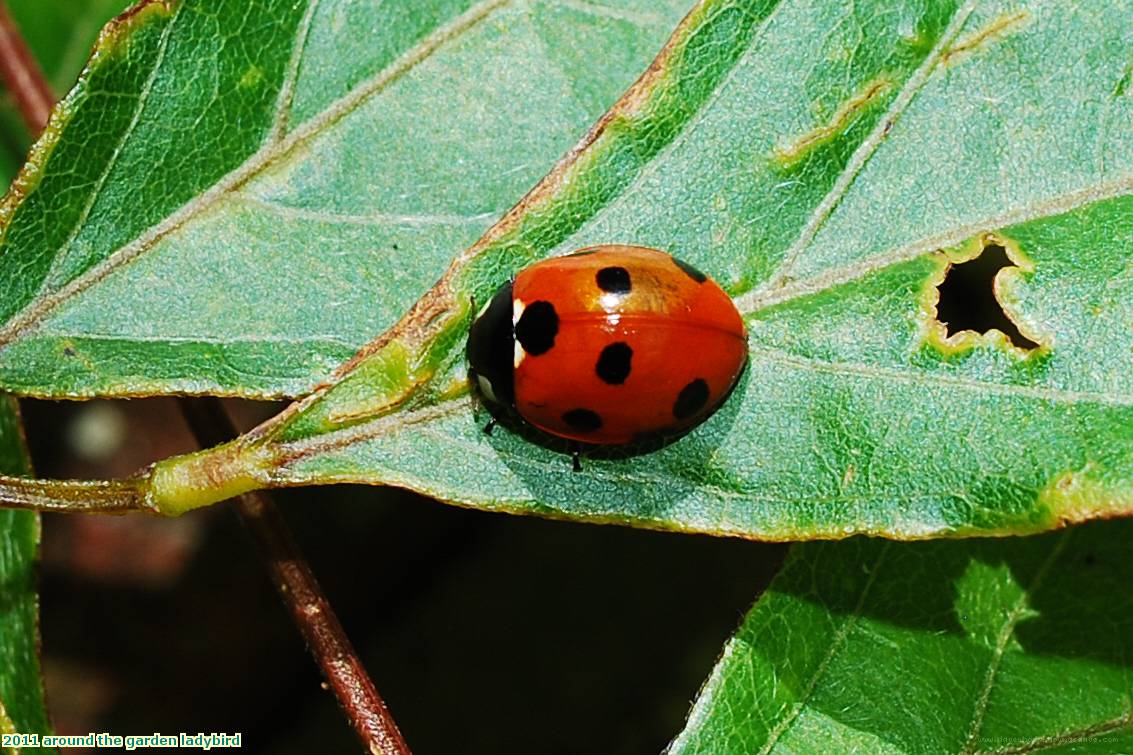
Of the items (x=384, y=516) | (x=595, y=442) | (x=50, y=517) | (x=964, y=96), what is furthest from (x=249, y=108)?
(x=50, y=517)

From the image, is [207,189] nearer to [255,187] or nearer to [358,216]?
[255,187]

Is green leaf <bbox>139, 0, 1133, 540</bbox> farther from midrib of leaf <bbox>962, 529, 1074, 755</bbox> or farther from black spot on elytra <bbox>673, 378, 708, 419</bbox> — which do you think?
midrib of leaf <bbox>962, 529, 1074, 755</bbox>

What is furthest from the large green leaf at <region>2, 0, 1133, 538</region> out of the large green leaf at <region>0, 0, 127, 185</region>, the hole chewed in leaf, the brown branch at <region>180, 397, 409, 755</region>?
the large green leaf at <region>0, 0, 127, 185</region>

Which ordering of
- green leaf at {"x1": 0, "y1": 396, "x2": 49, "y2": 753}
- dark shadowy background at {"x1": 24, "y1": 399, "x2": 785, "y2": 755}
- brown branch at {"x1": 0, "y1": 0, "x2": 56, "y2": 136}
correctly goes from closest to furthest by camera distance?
green leaf at {"x1": 0, "y1": 396, "x2": 49, "y2": 753}
brown branch at {"x1": 0, "y1": 0, "x2": 56, "y2": 136}
dark shadowy background at {"x1": 24, "y1": 399, "x2": 785, "y2": 755}

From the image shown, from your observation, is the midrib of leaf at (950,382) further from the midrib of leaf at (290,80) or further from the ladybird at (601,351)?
the midrib of leaf at (290,80)

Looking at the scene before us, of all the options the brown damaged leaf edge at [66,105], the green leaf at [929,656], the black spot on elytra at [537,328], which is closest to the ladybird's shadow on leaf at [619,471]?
the black spot on elytra at [537,328]

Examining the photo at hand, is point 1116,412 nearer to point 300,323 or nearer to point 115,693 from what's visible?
point 300,323

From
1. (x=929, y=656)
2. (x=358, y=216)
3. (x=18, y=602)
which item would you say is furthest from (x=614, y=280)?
(x=18, y=602)
